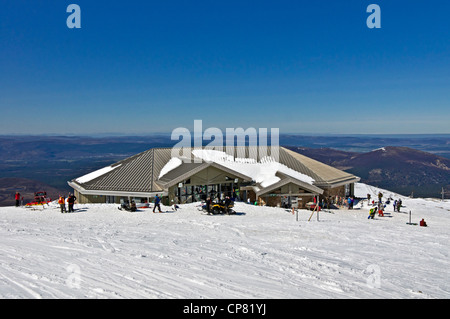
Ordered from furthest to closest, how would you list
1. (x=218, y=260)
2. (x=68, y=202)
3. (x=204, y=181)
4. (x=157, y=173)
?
1. (x=157, y=173)
2. (x=204, y=181)
3. (x=68, y=202)
4. (x=218, y=260)

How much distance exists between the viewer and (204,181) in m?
27.5

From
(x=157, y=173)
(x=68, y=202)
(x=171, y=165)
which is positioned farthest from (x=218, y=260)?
(x=171, y=165)

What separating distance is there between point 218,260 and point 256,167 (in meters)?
22.9

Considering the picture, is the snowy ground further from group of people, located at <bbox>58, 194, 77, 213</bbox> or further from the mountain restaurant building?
the mountain restaurant building

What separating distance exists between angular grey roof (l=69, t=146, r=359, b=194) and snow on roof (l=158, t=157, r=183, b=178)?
36 cm

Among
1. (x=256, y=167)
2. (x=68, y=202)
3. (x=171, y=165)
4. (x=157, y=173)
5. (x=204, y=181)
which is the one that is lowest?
(x=68, y=202)

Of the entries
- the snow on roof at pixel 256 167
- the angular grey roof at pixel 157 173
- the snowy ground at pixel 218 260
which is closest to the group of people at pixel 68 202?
the snowy ground at pixel 218 260

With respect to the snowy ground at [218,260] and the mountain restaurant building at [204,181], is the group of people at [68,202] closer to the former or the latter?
the snowy ground at [218,260]

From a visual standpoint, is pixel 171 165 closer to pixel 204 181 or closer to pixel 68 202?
pixel 204 181

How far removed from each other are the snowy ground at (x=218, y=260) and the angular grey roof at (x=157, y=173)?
9.91 meters

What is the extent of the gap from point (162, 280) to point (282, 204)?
70.5 ft

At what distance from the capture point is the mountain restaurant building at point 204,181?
86.9 ft

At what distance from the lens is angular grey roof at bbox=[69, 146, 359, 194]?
26734 millimetres

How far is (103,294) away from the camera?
21.9 ft
